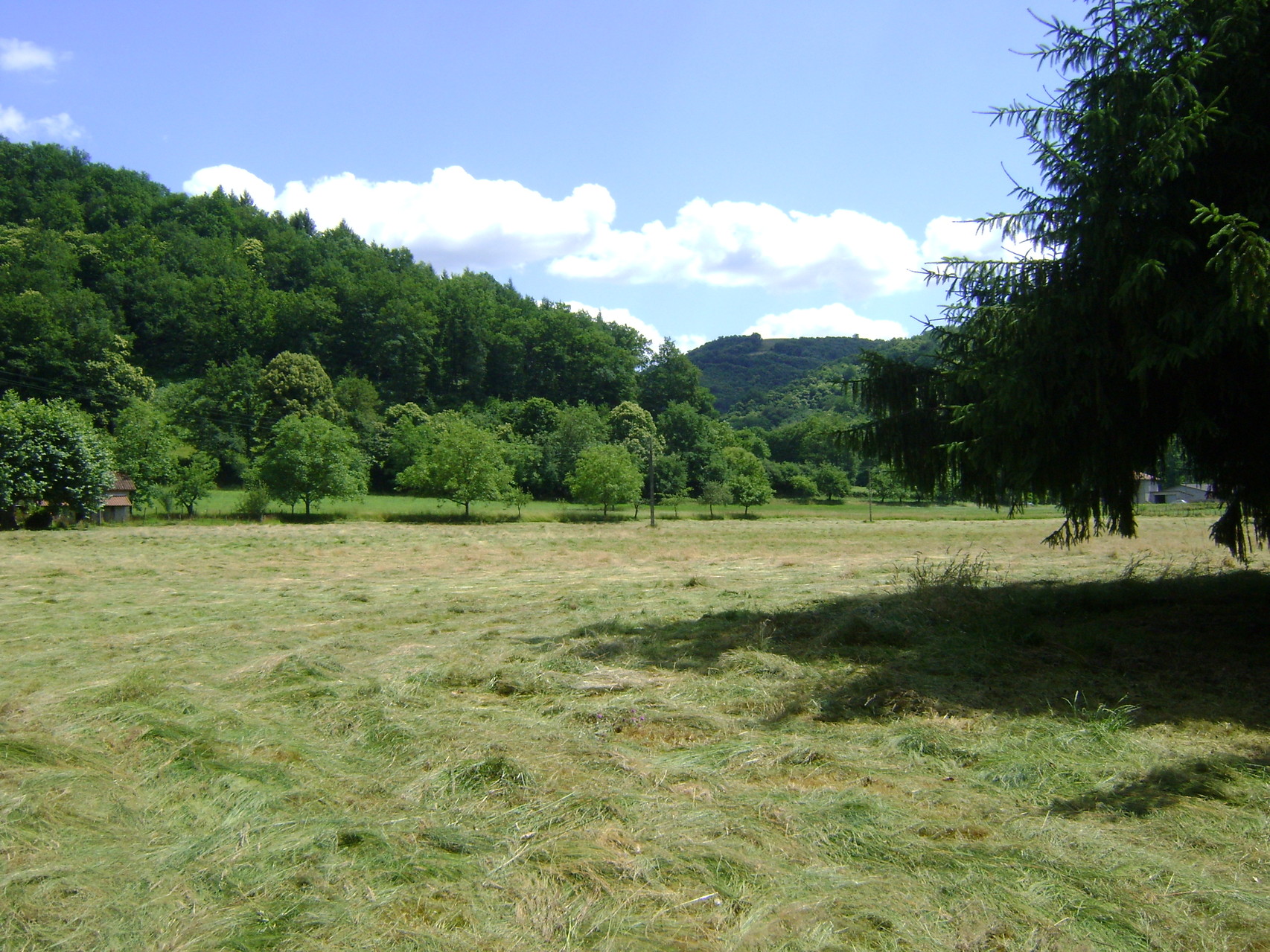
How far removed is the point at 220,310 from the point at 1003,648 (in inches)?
3738

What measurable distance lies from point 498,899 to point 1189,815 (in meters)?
4.09

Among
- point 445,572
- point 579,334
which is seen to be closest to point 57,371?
point 579,334

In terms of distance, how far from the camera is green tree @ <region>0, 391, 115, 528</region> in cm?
3641

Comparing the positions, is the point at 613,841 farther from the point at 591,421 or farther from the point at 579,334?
the point at 579,334

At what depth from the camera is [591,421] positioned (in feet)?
278

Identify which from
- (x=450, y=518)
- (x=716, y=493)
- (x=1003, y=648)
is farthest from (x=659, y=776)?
(x=716, y=493)

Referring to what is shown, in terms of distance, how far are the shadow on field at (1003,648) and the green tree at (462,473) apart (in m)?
47.6

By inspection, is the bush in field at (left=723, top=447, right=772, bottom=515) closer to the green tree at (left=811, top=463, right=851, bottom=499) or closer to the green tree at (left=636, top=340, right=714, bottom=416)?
the green tree at (left=811, top=463, right=851, bottom=499)

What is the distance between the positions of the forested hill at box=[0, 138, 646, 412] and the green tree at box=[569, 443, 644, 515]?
116 ft

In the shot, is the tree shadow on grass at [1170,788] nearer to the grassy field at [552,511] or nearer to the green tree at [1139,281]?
the green tree at [1139,281]

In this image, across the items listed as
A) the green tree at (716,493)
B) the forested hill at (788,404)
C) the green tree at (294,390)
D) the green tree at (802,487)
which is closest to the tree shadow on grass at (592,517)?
the green tree at (716,493)

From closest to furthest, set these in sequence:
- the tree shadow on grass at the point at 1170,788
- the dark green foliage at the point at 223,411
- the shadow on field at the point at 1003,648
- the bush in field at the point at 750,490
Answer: the tree shadow on grass at the point at 1170,788 → the shadow on field at the point at 1003,648 → the dark green foliage at the point at 223,411 → the bush in field at the point at 750,490

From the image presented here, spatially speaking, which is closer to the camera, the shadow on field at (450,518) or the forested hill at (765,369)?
the shadow on field at (450,518)

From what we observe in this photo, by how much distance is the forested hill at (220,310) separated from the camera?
238ft
